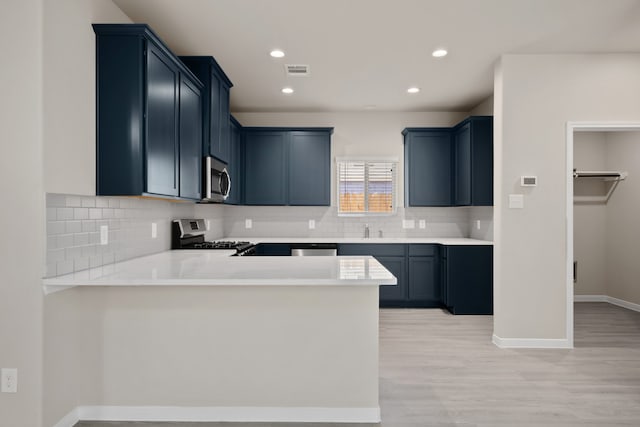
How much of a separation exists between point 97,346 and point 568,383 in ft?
10.6

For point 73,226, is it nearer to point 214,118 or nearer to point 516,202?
point 214,118

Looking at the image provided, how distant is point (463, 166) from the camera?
201 inches

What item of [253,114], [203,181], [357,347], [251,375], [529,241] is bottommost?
[251,375]

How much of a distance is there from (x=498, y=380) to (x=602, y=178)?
416 cm

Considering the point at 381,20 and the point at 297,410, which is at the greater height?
the point at 381,20

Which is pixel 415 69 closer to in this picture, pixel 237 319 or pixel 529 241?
pixel 529 241

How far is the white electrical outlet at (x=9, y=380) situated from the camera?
78.4 inches

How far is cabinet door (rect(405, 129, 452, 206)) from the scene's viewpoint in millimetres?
5422

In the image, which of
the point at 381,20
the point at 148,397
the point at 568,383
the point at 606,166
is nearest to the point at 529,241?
the point at 568,383

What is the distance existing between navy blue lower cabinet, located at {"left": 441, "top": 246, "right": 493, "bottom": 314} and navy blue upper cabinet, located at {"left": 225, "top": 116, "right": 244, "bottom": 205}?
9.09 feet

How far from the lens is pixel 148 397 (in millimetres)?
2324

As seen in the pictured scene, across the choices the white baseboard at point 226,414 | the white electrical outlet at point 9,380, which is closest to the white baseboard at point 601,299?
the white baseboard at point 226,414

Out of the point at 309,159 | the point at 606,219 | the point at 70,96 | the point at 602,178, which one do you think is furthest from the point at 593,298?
the point at 70,96

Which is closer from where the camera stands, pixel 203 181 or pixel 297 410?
pixel 297 410
